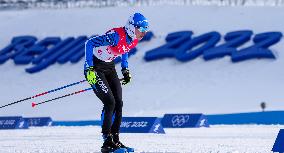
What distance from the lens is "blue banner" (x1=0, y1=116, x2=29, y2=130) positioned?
18944 millimetres

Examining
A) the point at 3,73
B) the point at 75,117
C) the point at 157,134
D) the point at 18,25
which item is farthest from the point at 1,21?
the point at 157,134

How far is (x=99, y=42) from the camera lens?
8.91 meters

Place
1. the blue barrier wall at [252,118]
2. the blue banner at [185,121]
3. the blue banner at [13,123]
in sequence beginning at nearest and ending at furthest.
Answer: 1. the blue banner at [185,121]
2. the blue banner at [13,123]
3. the blue barrier wall at [252,118]

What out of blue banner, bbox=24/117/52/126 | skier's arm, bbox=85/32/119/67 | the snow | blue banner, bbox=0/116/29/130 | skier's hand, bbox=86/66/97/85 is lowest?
the snow

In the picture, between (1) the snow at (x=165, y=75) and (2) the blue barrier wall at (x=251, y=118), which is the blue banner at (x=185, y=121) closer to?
(2) the blue barrier wall at (x=251, y=118)

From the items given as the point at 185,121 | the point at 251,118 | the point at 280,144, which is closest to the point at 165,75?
the point at 251,118

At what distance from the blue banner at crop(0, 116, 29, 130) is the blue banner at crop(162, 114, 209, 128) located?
3677 mm

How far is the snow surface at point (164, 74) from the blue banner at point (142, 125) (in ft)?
49.9

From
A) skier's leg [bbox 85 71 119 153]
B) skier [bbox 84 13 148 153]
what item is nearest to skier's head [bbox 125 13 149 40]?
skier [bbox 84 13 148 153]

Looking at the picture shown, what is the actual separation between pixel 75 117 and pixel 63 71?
23.2 feet

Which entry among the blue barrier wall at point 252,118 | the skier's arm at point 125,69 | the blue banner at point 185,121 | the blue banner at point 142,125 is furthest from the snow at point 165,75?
the skier's arm at point 125,69

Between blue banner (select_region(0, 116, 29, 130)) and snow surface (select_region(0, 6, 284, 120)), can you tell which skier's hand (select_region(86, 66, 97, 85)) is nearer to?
blue banner (select_region(0, 116, 29, 130))

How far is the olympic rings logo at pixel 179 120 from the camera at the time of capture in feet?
58.1

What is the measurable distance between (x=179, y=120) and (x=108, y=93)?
9178mm
